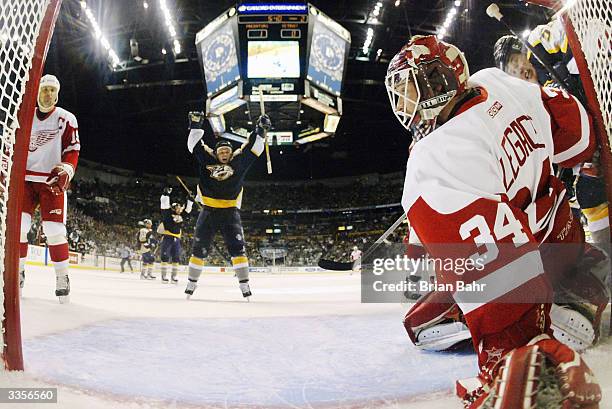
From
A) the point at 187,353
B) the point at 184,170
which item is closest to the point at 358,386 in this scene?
the point at 187,353

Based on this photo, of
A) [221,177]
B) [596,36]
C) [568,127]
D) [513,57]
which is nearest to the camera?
[568,127]

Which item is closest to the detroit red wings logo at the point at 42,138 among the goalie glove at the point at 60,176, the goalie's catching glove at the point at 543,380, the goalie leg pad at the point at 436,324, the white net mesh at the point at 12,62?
the goalie glove at the point at 60,176

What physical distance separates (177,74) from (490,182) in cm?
976

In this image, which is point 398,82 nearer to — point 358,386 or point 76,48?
point 358,386

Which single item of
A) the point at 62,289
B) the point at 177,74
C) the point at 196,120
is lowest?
the point at 62,289

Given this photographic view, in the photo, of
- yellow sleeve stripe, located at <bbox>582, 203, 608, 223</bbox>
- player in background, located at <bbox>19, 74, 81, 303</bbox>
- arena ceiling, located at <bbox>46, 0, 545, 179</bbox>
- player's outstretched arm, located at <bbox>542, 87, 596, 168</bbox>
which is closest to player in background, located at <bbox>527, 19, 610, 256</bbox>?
yellow sleeve stripe, located at <bbox>582, 203, 608, 223</bbox>

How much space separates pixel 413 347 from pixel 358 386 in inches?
15.1

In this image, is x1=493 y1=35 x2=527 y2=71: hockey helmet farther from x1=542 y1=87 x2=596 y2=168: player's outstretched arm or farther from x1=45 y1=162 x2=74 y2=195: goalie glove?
x1=45 y1=162 x2=74 y2=195: goalie glove

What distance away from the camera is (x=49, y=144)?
204 cm

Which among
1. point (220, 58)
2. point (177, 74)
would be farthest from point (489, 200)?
point (177, 74)

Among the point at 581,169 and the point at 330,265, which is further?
the point at 330,265

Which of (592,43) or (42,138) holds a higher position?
(592,43)

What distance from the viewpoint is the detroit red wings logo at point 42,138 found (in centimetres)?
201

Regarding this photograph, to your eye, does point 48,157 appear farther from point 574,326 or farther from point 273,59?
point 273,59
